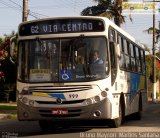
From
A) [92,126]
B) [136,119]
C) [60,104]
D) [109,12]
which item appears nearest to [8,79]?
[109,12]

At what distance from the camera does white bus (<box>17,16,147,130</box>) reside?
1577 centimetres

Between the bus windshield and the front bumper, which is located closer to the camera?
the front bumper

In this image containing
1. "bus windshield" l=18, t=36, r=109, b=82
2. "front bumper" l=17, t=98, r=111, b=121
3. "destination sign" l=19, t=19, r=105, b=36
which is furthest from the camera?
"destination sign" l=19, t=19, r=105, b=36

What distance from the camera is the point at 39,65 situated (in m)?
16.2

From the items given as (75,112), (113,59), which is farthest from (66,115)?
(113,59)

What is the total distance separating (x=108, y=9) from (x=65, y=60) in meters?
29.8

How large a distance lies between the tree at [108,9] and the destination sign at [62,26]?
27528mm

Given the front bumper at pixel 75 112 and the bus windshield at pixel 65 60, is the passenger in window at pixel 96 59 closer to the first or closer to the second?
the bus windshield at pixel 65 60

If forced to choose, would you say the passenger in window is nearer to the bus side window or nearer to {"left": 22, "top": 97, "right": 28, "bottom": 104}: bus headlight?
the bus side window

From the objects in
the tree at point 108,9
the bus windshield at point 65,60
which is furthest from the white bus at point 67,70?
the tree at point 108,9

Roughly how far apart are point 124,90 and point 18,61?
4.27 m

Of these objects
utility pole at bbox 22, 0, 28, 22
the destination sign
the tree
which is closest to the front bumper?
Result: the destination sign

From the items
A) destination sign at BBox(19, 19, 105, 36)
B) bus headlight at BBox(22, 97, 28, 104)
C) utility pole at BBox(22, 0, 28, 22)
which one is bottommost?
bus headlight at BBox(22, 97, 28, 104)

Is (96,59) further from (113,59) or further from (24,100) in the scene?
(24,100)
